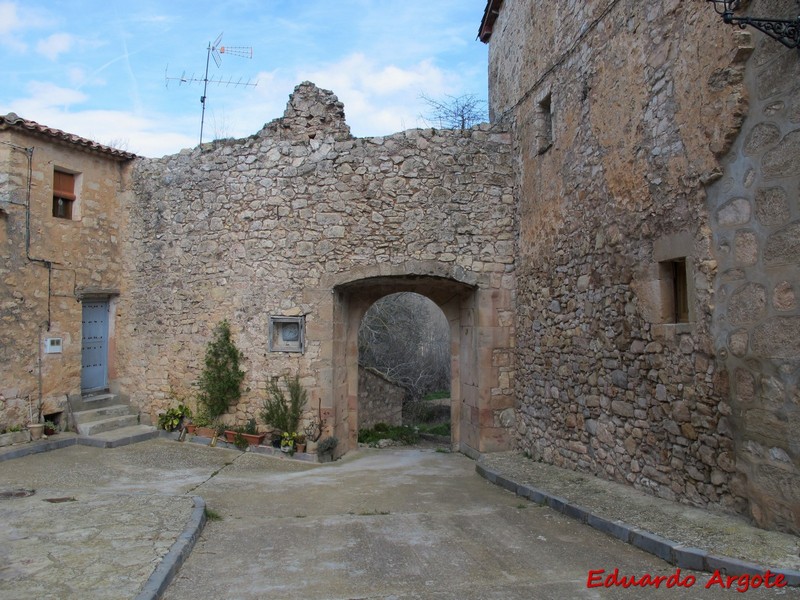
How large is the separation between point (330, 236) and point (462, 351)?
301 centimetres

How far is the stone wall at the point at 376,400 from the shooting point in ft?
46.2

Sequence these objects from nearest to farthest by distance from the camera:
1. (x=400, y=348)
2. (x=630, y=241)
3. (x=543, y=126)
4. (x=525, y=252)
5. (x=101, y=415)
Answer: (x=630, y=241), (x=543, y=126), (x=525, y=252), (x=101, y=415), (x=400, y=348)

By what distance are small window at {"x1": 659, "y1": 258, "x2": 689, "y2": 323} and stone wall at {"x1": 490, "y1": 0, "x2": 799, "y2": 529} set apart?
0.02m

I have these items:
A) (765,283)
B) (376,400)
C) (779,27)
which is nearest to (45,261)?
(376,400)

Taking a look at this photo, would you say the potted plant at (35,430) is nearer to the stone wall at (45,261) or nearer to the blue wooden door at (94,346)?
the stone wall at (45,261)

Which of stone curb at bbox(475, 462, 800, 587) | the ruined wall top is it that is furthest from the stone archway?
stone curb at bbox(475, 462, 800, 587)

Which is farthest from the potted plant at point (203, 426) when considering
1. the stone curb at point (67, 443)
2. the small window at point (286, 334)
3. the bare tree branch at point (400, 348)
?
the bare tree branch at point (400, 348)

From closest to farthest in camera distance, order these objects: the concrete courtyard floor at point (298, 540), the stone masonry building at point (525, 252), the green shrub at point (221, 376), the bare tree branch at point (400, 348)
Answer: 1. the concrete courtyard floor at point (298, 540)
2. the stone masonry building at point (525, 252)
3. the green shrub at point (221, 376)
4. the bare tree branch at point (400, 348)

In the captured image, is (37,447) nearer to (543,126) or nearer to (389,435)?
(389,435)

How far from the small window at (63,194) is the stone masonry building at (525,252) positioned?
0.13 m

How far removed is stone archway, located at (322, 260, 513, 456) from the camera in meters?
8.97

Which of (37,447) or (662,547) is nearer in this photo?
(662,547)

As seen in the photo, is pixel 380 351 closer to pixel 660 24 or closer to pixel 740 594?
pixel 660 24

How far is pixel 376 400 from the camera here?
1467 cm
